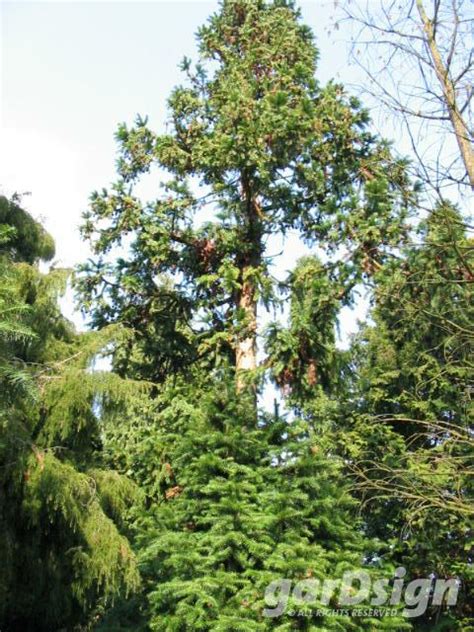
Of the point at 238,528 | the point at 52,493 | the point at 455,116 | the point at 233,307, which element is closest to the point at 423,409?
the point at 233,307

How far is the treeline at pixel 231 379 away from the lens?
6.96 m

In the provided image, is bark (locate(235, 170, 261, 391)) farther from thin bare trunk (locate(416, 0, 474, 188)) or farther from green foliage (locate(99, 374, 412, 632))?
thin bare trunk (locate(416, 0, 474, 188))

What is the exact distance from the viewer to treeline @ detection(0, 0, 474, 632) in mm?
6957

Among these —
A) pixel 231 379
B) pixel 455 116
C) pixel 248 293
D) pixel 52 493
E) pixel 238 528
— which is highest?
pixel 248 293

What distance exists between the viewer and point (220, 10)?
46.8 ft

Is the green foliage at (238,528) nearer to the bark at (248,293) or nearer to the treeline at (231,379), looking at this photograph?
the treeline at (231,379)

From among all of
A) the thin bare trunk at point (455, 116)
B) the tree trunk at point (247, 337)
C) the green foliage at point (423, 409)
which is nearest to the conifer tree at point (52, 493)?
the tree trunk at point (247, 337)

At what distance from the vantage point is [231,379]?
977 centimetres

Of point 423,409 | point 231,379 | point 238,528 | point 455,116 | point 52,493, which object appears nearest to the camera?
point 455,116

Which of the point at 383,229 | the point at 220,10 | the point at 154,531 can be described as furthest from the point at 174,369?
the point at 220,10

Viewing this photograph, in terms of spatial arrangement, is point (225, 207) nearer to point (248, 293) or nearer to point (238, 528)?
point (248, 293)

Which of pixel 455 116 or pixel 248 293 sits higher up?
pixel 248 293

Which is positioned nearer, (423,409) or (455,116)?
(455,116)

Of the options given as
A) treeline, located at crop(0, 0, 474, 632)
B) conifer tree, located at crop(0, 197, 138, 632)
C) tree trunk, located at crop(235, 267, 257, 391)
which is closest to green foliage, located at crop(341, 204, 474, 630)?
treeline, located at crop(0, 0, 474, 632)
